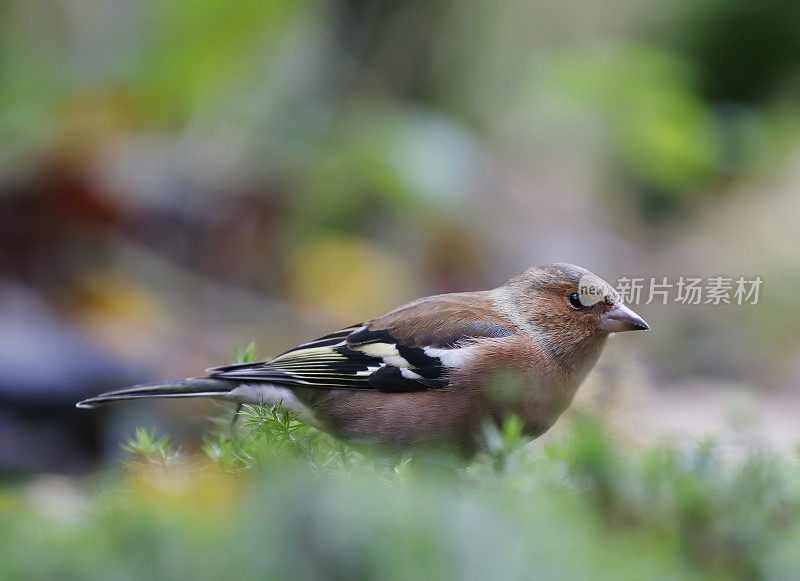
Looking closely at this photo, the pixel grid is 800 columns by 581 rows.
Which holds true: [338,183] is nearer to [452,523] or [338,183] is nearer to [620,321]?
[620,321]

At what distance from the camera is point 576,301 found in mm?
3086

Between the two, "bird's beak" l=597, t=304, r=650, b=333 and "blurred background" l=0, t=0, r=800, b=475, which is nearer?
"bird's beak" l=597, t=304, r=650, b=333

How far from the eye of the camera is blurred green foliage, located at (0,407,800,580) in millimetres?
1408

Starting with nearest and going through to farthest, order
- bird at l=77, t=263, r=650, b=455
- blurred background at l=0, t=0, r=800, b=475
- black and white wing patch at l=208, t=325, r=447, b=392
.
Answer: bird at l=77, t=263, r=650, b=455, black and white wing patch at l=208, t=325, r=447, b=392, blurred background at l=0, t=0, r=800, b=475

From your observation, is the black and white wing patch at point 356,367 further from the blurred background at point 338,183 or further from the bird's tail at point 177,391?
the blurred background at point 338,183

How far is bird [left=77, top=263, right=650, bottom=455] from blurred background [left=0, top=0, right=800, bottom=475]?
6.90ft

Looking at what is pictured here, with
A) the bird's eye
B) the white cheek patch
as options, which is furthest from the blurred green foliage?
the bird's eye

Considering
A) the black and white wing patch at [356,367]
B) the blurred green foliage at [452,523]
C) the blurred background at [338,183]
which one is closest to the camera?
the blurred green foliage at [452,523]

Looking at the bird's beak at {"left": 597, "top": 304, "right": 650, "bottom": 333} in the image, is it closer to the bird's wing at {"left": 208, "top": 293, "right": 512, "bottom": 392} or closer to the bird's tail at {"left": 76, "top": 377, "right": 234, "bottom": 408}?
the bird's wing at {"left": 208, "top": 293, "right": 512, "bottom": 392}

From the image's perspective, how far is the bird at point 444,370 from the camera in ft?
9.31

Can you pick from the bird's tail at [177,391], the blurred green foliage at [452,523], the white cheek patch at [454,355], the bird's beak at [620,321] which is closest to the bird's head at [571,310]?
the bird's beak at [620,321]

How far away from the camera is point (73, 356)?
5.06 m

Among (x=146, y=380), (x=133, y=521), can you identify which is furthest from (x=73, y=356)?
(x=133, y=521)

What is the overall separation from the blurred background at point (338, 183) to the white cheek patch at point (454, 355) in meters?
2.42
